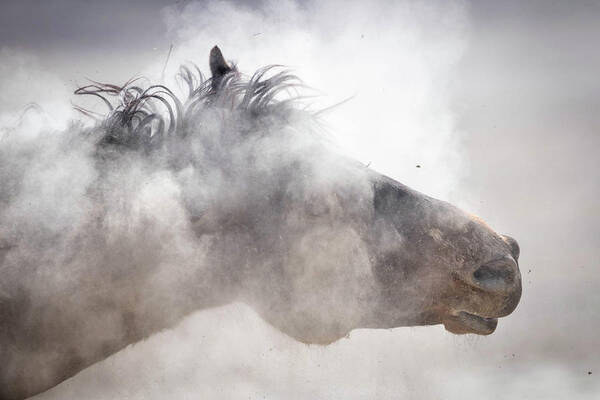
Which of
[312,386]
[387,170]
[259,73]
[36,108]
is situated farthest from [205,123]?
[312,386]

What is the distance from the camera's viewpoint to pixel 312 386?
5.06m

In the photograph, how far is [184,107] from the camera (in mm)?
2746

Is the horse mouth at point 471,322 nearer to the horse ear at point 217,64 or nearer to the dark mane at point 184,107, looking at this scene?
the dark mane at point 184,107

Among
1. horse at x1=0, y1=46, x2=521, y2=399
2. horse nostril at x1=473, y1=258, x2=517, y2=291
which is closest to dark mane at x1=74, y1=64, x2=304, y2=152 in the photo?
horse at x1=0, y1=46, x2=521, y2=399

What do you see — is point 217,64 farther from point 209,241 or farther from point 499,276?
point 499,276

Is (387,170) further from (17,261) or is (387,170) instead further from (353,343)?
(17,261)

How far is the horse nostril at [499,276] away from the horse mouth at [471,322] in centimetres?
19

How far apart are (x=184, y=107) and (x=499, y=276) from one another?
5.09ft

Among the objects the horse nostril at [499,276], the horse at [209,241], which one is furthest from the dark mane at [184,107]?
the horse nostril at [499,276]

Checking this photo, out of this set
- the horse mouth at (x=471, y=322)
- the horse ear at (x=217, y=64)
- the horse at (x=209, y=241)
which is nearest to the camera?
the horse at (x=209, y=241)

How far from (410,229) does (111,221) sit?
123cm

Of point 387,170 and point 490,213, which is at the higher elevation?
point 387,170

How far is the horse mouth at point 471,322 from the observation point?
258 cm

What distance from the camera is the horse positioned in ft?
7.78
